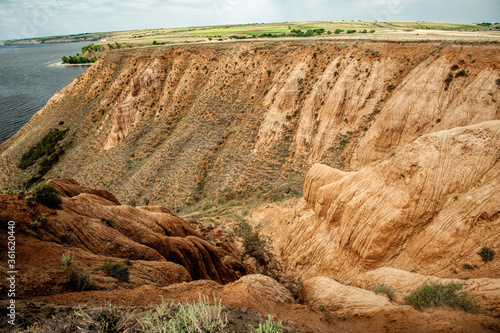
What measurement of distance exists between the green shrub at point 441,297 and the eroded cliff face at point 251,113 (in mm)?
8266

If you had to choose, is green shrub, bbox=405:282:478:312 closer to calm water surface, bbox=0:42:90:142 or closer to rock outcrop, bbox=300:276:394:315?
rock outcrop, bbox=300:276:394:315

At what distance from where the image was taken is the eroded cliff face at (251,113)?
22562mm

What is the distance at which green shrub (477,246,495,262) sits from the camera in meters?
10.2

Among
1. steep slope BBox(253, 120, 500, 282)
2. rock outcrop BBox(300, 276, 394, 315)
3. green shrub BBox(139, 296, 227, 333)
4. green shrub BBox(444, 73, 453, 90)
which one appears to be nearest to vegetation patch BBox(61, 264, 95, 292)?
green shrub BBox(139, 296, 227, 333)

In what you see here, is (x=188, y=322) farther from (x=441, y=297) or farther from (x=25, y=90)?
(x=25, y=90)

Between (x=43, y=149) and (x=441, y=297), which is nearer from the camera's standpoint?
(x=441, y=297)

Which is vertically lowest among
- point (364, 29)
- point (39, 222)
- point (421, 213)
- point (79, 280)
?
point (79, 280)

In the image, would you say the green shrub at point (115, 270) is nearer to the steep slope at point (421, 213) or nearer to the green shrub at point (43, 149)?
the steep slope at point (421, 213)

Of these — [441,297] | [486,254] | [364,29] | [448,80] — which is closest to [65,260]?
[441,297]

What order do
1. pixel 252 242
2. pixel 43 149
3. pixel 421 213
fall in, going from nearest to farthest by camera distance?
pixel 421 213 < pixel 252 242 < pixel 43 149

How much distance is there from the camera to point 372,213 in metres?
14.1

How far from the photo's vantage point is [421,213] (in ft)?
41.4

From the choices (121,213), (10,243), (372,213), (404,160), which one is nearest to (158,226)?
(121,213)

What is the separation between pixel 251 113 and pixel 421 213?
25050 millimetres
